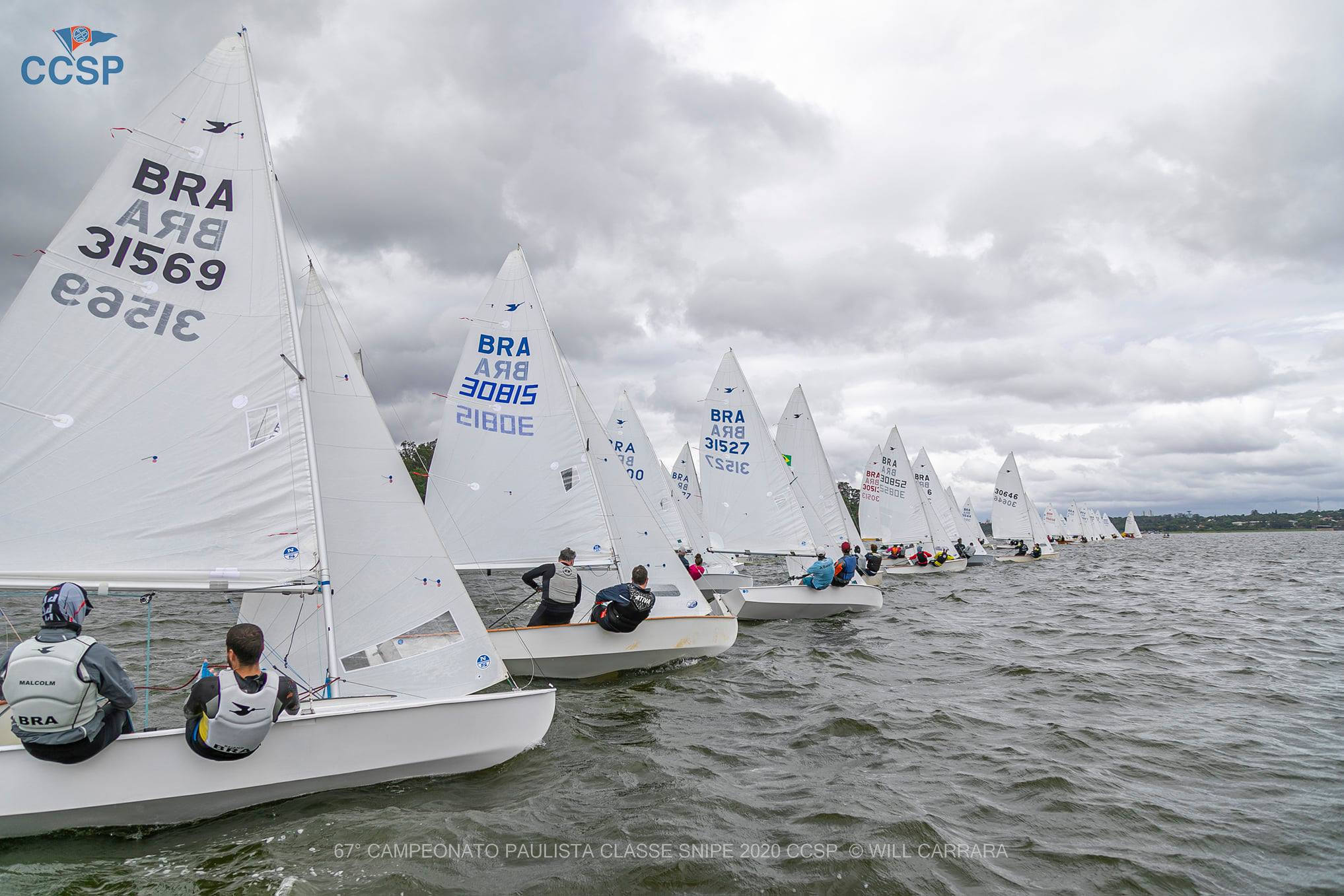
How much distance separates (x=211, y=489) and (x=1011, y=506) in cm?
4910

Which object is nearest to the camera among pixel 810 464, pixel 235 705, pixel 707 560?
pixel 235 705

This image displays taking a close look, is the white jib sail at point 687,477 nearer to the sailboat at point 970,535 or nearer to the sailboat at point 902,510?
the sailboat at point 902,510

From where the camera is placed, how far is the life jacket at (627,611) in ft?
30.3

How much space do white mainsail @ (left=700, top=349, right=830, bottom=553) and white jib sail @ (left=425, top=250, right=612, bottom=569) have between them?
7.76 m

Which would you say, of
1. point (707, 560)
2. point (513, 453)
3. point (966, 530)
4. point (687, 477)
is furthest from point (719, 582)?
point (966, 530)

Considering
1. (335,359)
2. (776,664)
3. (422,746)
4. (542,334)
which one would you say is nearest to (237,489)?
(335,359)

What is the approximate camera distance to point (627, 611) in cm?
928

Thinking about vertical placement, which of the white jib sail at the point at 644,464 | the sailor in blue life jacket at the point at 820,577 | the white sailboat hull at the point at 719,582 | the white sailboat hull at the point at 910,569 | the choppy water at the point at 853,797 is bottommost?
the choppy water at the point at 853,797

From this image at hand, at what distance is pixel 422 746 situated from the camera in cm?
552

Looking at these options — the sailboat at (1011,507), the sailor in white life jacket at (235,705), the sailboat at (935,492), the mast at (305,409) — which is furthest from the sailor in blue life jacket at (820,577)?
the sailboat at (1011,507)

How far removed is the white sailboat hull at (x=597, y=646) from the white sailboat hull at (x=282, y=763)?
3219 millimetres

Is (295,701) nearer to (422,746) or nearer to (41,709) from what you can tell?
(422,746)

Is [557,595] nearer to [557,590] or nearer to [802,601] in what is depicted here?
[557,590]

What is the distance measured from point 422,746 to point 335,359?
375 centimetres
